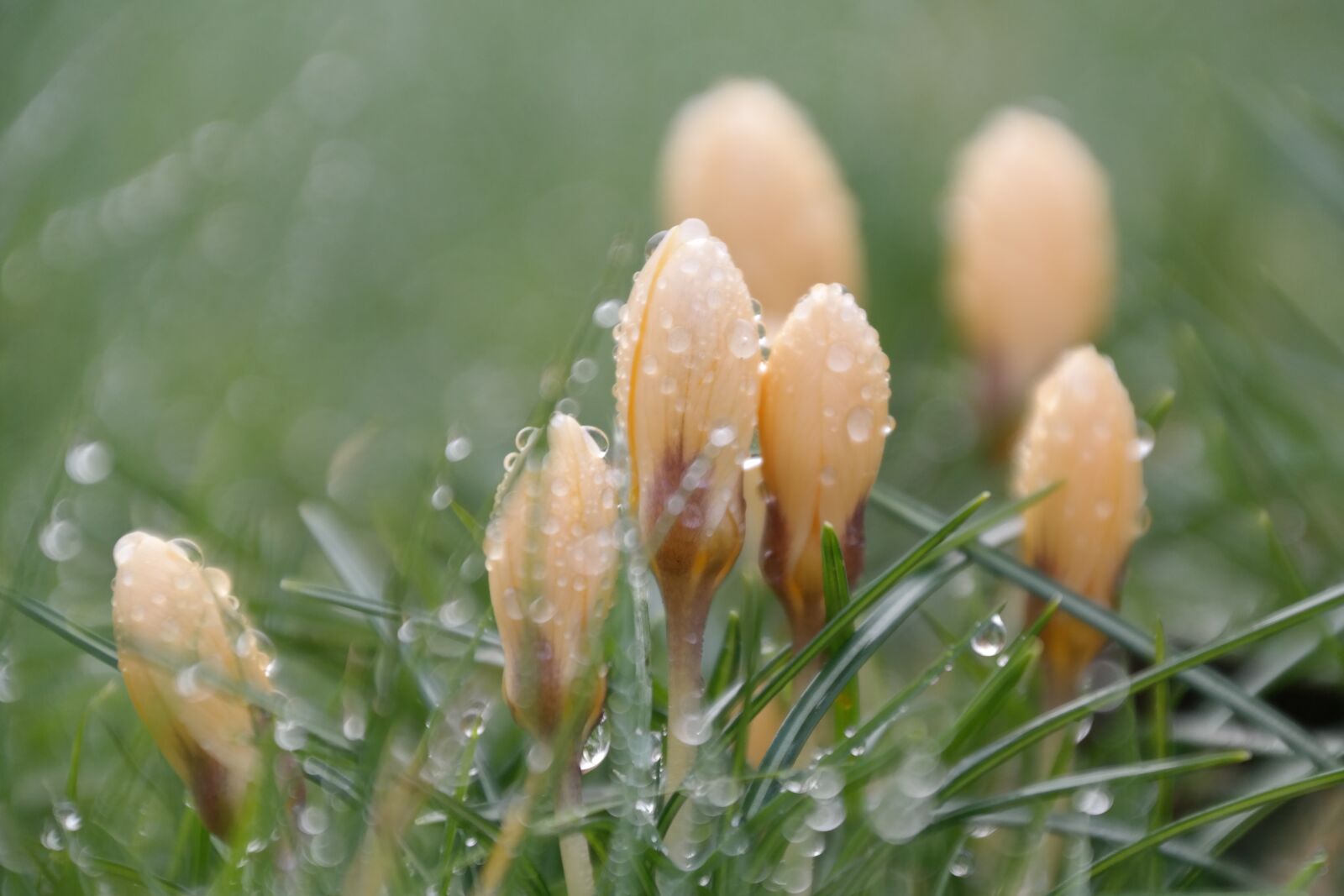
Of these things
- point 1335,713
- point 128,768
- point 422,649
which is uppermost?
point 422,649

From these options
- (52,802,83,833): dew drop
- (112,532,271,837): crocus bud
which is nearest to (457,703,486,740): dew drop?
(112,532,271,837): crocus bud

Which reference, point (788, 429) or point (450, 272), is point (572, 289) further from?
Answer: point (788, 429)

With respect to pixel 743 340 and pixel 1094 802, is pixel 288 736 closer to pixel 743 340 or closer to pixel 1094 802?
pixel 743 340

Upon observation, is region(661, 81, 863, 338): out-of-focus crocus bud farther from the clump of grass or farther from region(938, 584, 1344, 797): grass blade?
region(938, 584, 1344, 797): grass blade

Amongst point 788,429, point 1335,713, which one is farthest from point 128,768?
point 1335,713

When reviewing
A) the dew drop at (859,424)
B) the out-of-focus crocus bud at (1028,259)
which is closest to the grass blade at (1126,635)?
the dew drop at (859,424)

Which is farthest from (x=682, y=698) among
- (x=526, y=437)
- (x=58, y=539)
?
(x=58, y=539)
